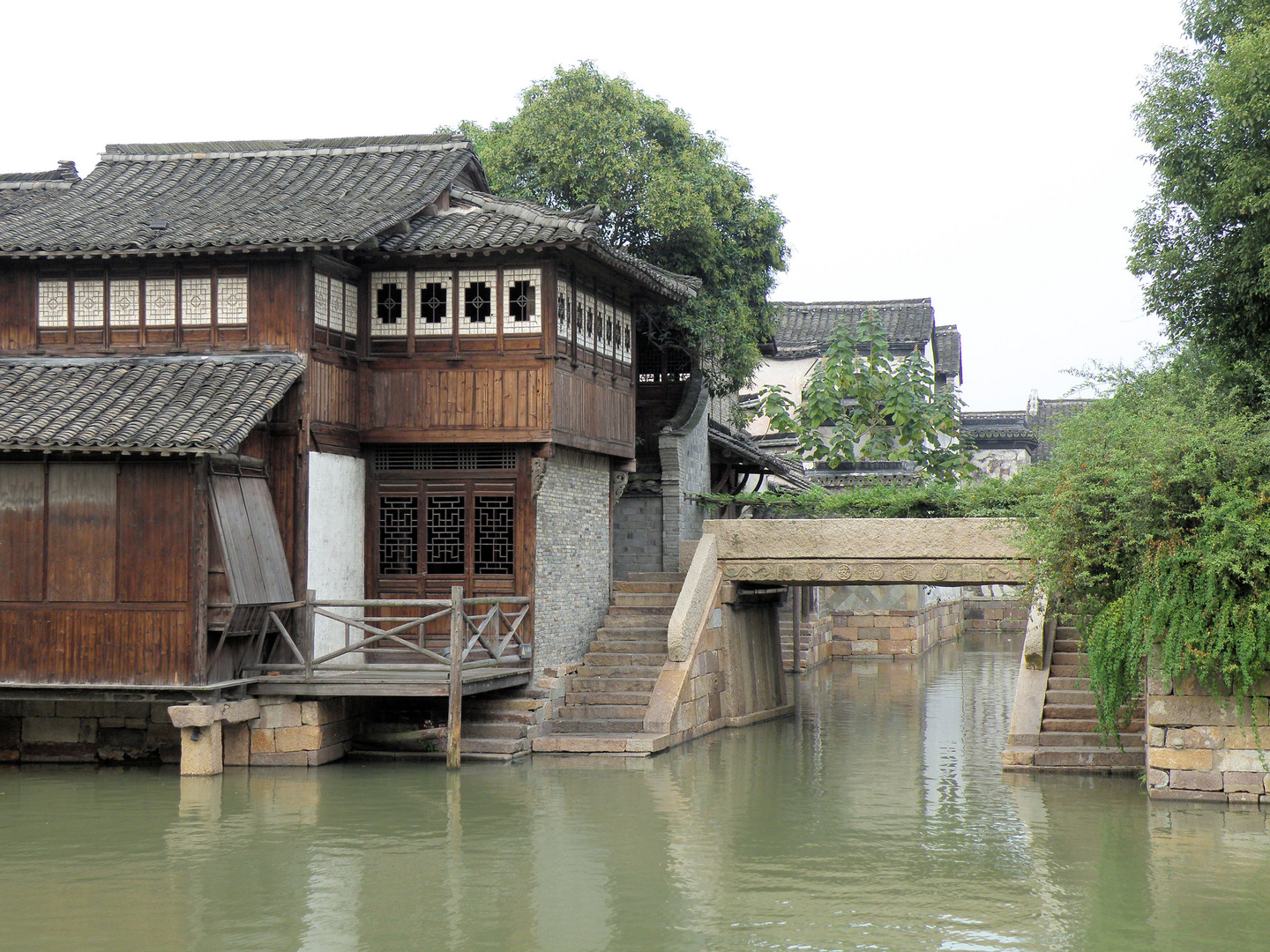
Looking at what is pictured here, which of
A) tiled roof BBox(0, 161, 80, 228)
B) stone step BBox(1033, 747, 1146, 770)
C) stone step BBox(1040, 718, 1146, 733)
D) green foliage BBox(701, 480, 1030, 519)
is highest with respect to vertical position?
tiled roof BBox(0, 161, 80, 228)

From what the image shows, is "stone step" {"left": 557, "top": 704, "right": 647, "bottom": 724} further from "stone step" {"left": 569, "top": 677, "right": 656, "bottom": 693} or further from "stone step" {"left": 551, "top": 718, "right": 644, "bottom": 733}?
"stone step" {"left": 569, "top": 677, "right": 656, "bottom": 693}

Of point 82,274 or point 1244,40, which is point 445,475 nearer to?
point 82,274

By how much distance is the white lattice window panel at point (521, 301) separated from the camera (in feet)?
63.7

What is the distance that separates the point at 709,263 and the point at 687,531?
15.6ft

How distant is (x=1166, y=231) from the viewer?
62.3 feet

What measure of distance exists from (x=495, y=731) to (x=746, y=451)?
10.8 m

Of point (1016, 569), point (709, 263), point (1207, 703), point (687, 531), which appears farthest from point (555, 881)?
point (709, 263)

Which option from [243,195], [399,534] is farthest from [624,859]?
[243,195]

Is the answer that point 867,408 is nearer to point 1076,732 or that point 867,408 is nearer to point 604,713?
point 604,713

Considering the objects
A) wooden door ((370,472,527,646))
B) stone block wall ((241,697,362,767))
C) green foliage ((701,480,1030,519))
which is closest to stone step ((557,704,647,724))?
wooden door ((370,472,527,646))

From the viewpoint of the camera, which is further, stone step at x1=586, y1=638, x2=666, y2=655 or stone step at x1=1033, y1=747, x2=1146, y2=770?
stone step at x1=586, y1=638, x2=666, y2=655

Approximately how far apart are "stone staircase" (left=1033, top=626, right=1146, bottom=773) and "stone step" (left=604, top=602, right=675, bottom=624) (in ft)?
18.9

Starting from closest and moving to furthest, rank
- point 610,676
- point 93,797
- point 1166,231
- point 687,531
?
point 93,797
point 1166,231
point 610,676
point 687,531

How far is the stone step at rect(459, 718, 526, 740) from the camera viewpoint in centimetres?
1914
